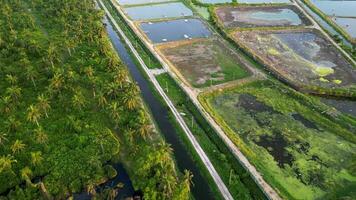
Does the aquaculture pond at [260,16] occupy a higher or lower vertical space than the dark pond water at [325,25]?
lower

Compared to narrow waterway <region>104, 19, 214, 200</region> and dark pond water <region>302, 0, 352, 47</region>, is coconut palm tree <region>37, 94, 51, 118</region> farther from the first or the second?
dark pond water <region>302, 0, 352, 47</region>

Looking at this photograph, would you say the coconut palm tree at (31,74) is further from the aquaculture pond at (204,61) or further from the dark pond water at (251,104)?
the dark pond water at (251,104)

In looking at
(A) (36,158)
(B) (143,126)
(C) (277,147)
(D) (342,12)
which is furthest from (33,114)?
(D) (342,12)

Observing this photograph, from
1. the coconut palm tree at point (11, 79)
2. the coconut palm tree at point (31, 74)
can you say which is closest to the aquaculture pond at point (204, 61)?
A: the coconut palm tree at point (31, 74)

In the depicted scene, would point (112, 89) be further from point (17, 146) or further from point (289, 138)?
point (289, 138)

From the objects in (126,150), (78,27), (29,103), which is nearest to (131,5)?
(78,27)
